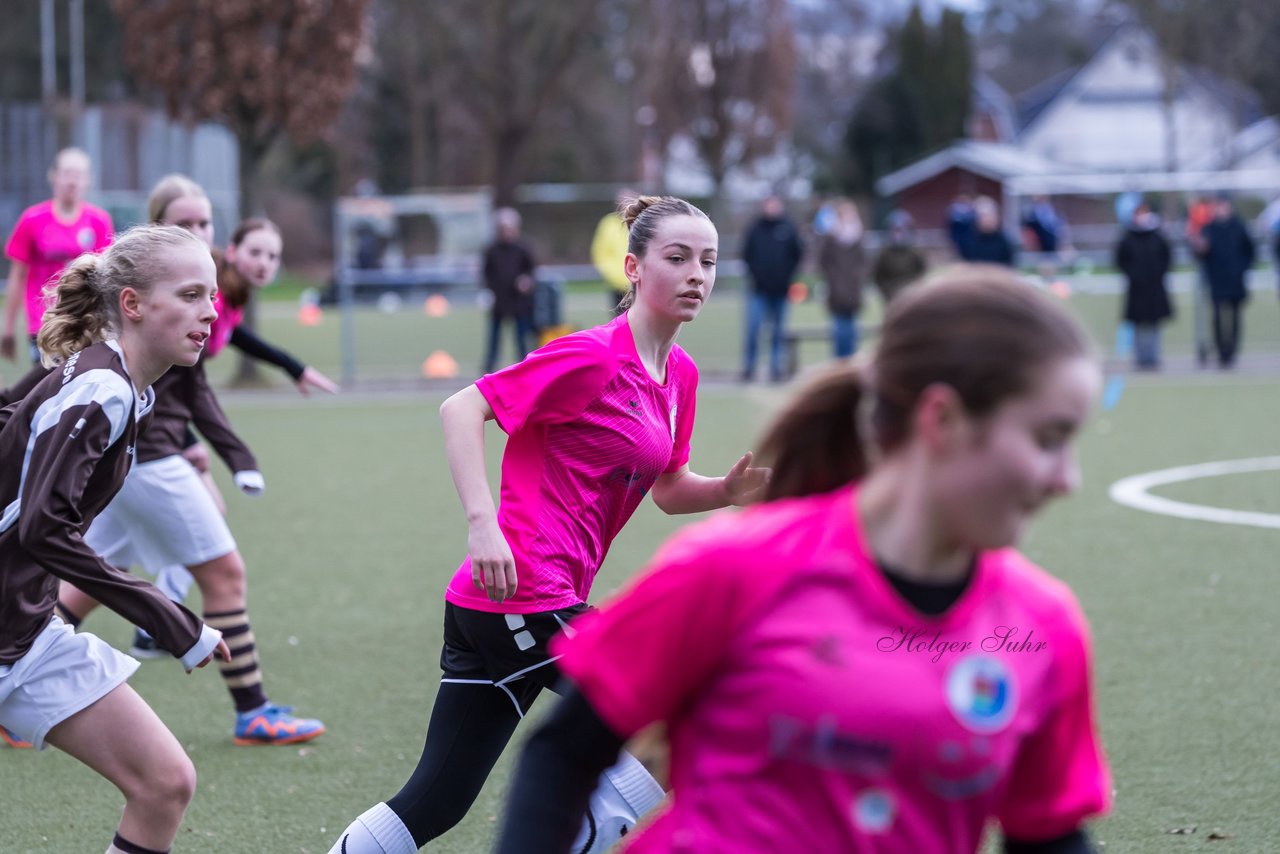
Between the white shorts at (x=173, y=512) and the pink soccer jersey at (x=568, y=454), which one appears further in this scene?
the white shorts at (x=173, y=512)

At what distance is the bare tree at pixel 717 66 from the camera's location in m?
43.0

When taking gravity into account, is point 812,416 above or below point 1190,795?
above

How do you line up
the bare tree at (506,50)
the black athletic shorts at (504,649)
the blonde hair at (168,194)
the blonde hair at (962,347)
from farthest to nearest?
the bare tree at (506,50)
the blonde hair at (168,194)
the black athletic shorts at (504,649)
the blonde hair at (962,347)

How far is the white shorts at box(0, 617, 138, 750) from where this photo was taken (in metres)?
3.46

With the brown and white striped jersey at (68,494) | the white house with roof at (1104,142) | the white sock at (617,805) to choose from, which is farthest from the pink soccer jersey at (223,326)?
the white house with roof at (1104,142)

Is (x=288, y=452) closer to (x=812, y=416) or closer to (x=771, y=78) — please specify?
(x=812, y=416)

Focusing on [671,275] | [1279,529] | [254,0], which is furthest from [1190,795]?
[254,0]

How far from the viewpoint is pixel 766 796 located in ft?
6.57

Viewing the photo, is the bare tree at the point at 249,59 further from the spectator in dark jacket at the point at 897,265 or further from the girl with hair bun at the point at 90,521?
the girl with hair bun at the point at 90,521

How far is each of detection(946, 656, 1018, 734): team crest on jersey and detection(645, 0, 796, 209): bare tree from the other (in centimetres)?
4092

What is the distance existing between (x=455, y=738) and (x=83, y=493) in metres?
0.96

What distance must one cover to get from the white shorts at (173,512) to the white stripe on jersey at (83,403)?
7.29 ft

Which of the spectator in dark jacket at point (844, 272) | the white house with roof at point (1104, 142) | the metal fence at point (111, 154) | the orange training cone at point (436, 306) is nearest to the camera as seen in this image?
the spectator in dark jacket at point (844, 272)

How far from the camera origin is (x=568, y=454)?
3.71 meters
